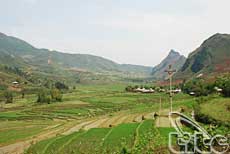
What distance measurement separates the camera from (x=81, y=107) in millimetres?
81062

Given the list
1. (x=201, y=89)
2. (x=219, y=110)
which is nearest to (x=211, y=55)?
(x=201, y=89)

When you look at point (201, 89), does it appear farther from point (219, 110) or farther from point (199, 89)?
point (219, 110)

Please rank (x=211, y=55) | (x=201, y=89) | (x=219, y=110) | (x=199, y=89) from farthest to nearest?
1. (x=211, y=55)
2. (x=199, y=89)
3. (x=201, y=89)
4. (x=219, y=110)

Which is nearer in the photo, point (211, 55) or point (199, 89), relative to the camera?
point (199, 89)

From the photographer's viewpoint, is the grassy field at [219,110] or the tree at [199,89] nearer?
the grassy field at [219,110]

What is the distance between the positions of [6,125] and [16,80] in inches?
3922

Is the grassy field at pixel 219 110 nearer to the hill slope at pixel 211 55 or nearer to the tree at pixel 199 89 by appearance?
the tree at pixel 199 89

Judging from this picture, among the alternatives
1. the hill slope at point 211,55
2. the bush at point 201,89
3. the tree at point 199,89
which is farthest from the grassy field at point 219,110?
the hill slope at point 211,55

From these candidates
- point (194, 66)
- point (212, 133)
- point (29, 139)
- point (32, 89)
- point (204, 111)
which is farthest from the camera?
point (194, 66)

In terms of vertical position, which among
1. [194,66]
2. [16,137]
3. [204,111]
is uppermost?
[194,66]

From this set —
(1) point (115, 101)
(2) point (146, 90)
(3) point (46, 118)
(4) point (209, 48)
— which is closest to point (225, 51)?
(4) point (209, 48)

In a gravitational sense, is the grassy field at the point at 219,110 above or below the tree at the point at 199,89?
below

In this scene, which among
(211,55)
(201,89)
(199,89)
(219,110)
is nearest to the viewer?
(219,110)

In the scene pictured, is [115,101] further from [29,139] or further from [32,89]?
[32,89]
